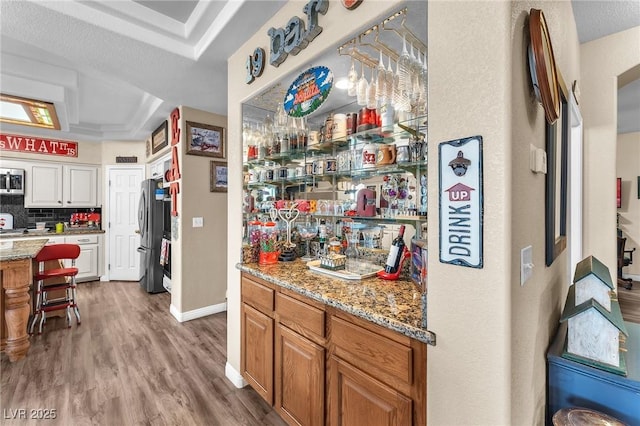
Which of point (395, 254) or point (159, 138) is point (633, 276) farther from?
point (159, 138)

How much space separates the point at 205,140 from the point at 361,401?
3450mm

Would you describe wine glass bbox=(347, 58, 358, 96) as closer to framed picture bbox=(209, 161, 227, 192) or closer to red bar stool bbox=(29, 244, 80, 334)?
framed picture bbox=(209, 161, 227, 192)

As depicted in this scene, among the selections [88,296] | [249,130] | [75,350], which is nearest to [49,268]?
[88,296]

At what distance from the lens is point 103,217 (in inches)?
216

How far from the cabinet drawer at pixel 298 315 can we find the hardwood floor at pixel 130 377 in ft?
2.61

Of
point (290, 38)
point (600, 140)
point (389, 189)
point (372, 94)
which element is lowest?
point (389, 189)

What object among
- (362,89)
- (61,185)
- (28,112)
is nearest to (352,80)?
(362,89)

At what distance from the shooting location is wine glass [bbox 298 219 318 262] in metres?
2.33

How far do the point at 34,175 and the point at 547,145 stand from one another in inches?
277

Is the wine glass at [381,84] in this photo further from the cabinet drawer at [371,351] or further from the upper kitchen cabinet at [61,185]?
the upper kitchen cabinet at [61,185]

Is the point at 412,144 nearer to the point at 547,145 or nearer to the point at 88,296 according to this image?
the point at 547,145

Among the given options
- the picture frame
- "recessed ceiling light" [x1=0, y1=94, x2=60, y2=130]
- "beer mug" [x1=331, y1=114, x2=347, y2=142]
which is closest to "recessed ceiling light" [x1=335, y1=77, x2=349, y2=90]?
"beer mug" [x1=331, y1=114, x2=347, y2=142]

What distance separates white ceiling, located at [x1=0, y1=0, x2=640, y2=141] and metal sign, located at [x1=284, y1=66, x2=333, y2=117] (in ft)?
1.70

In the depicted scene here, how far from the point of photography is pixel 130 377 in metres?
2.37
